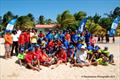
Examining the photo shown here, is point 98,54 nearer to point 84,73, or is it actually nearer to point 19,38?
point 84,73

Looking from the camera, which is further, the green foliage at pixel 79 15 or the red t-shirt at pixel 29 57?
the green foliage at pixel 79 15

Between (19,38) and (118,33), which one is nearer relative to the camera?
(19,38)

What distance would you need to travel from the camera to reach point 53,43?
14781 mm

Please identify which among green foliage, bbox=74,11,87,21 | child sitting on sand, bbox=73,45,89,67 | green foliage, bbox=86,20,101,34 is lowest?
child sitting on sand, bbox=73,45,89,67

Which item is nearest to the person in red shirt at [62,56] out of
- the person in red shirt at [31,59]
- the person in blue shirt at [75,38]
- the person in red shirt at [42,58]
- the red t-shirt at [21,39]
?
the person in red shirt at [42,58]

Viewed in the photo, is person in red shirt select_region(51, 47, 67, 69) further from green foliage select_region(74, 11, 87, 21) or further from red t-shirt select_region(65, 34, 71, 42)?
green foliage select_region(74, 11, 87, 21)

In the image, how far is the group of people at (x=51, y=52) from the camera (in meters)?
12.4

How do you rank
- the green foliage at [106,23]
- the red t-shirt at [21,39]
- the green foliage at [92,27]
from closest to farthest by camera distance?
the red t-shirt at [21,39] → the green foliage at [92,27] → the green foliage at [106,23]

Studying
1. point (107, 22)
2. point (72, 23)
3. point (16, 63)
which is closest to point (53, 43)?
point (16, 63)

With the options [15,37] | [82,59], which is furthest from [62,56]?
[15,37]

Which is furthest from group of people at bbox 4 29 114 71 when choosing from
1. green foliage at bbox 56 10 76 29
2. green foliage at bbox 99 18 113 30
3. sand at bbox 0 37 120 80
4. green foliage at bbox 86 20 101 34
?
green foliage at bbox 99 18 113 30

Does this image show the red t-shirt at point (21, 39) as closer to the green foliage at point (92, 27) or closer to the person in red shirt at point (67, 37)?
the person in red shirt at point (67, 37)

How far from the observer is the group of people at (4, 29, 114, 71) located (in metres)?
12.4

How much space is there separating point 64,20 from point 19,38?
38.9 metres
